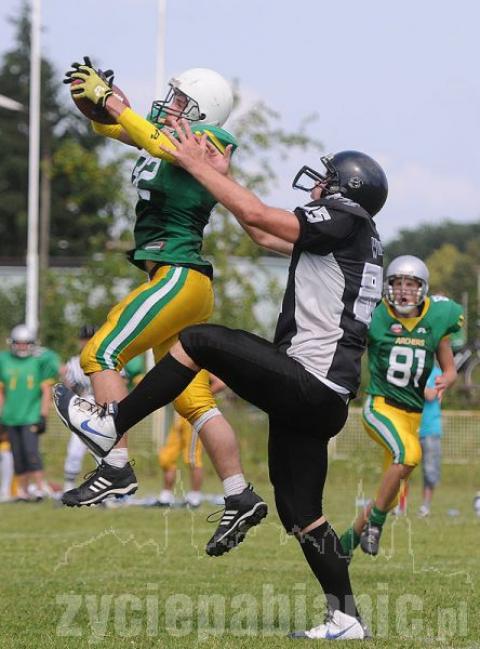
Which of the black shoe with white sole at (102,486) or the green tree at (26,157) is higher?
the green tree at (26,157)

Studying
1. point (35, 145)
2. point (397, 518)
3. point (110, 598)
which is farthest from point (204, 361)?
point (35, 145)

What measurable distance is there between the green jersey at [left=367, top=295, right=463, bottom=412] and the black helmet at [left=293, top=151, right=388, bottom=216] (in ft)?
11.1

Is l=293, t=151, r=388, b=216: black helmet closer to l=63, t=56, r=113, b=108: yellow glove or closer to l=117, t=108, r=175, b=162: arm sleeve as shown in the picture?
l=117, t=108, r=175, b=162: arm sleeve

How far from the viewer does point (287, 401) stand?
588 cm

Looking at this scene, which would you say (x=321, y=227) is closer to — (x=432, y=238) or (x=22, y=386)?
(x=22, y=386)

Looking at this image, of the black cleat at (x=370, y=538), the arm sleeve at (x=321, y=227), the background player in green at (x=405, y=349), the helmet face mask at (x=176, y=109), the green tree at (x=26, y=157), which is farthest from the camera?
the green tree at (x=26, y=157)

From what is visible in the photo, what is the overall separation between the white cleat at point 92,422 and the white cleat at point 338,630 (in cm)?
131

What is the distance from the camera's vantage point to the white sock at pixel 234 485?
20.8 ft

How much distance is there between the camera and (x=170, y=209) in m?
6.67

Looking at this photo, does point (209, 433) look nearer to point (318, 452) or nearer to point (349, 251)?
point (318, 452)

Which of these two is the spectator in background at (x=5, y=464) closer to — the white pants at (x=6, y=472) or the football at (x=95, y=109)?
the white pants at (x=6, y=472)

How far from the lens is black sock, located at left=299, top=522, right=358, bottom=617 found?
6211mm

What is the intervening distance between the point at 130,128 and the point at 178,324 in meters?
1.07

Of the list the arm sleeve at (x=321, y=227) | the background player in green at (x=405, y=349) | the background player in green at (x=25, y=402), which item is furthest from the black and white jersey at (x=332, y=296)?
the background player in green at (x=25, y=402)
